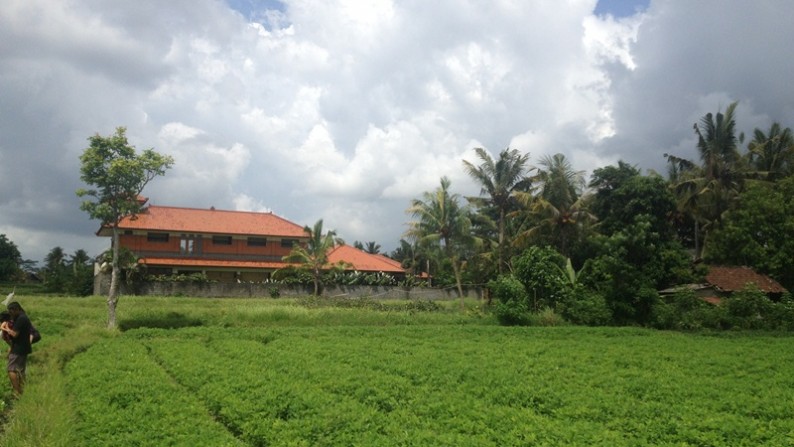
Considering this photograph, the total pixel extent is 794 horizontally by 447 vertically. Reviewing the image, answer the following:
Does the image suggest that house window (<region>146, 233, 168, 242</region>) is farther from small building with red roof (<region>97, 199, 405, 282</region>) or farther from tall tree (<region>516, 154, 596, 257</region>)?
tall tree (<region>516, 154, 596, 257</region>)

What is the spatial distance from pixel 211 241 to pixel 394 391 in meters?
36.5

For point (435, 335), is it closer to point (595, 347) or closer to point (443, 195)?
point (595, 347)

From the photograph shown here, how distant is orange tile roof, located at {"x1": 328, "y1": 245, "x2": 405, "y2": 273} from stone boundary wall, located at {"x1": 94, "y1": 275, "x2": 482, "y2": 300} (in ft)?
31.9

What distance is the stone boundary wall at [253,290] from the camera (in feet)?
116

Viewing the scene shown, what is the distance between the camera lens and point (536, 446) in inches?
292

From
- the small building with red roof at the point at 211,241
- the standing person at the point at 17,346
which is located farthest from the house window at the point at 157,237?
the standing person at the point at 17,346

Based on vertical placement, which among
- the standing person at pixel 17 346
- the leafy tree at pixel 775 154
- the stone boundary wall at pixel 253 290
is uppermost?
the leafy tree at pixel 775 154

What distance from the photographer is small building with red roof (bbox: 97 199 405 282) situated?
140ft

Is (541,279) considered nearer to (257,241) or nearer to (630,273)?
(630,273)

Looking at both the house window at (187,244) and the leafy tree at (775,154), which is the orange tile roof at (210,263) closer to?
the house window at (187,244)

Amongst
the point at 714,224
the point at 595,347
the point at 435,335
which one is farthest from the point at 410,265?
the point at 595,347

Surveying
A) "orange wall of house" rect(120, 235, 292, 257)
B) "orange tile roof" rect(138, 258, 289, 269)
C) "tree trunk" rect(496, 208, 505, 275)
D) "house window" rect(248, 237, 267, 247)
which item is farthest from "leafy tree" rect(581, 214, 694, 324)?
"house window" rect(248, 237, 267, 247)

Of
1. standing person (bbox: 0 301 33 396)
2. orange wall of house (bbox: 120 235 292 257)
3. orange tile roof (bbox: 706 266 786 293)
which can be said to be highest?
orange wall of house (bbox: 120 235 292 257)

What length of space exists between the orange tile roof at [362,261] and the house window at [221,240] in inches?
354
